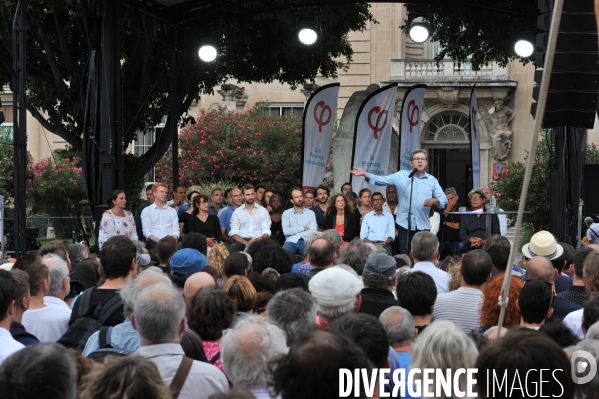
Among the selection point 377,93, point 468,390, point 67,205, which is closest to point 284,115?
point 67,205

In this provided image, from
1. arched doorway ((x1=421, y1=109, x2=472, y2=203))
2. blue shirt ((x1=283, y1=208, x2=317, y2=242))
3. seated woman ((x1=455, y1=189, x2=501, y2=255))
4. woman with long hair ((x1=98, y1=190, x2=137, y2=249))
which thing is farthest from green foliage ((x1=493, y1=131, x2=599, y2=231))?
woman with long hair ((x1=98, y1=190, x2=137, y2=249))

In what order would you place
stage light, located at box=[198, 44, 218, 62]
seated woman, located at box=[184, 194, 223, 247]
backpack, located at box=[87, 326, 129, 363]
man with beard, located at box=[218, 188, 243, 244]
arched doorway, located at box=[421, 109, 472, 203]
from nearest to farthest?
1. backpack, located at box=[87, 326, 129, 363]
2. seated woman, located at box=[184, 194, 223, 247]
3. man with beard, located at box=[218, 188, 243, 244]
4. stage light, located at box=[198, 44, 218, 62]
5. arched doorway, located at box=[421, 109, 472, 203]

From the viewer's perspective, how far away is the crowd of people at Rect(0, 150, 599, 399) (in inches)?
130

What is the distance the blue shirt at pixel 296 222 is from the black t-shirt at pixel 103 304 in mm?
7480

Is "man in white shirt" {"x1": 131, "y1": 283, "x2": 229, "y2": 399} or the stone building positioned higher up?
the stone building

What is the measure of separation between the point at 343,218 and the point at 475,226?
2.05m

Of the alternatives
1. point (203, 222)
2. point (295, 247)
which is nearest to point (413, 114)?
point (295, 247)

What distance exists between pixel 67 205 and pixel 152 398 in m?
28.1

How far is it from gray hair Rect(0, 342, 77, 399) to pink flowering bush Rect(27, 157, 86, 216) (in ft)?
88.9

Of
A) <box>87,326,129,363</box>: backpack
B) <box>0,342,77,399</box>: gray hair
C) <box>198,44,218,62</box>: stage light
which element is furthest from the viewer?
<box>198,44,218,62</box>: stage light

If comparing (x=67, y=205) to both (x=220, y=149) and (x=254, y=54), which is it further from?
(x=254, y=54)

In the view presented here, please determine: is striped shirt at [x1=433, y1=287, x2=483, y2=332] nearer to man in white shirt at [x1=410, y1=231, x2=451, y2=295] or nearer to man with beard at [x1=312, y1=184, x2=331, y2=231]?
man in white shirt at [x1=410, y1=231, x2=451, y2=295]

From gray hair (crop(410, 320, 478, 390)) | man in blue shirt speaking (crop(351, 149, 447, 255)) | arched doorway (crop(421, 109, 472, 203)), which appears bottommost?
gray hair (crop(410, 320, 478, 390))

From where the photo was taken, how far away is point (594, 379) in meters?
3.82
